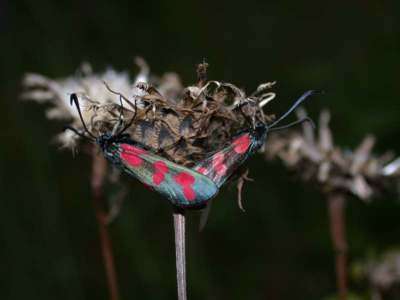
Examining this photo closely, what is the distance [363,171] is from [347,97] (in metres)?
3.83

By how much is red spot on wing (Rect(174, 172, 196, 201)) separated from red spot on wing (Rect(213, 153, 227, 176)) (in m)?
0.14

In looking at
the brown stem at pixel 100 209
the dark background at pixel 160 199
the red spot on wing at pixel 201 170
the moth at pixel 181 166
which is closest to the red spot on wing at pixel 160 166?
the moth at pixel 181 166

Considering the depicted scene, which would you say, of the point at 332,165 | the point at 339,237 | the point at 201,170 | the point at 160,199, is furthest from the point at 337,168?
the point at 160,199

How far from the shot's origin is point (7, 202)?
271 inches

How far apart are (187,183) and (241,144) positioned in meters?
0.27

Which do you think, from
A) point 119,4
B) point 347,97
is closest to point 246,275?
point 347,97

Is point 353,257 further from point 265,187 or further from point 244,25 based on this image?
point 244,25

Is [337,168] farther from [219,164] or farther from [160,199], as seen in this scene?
[160,199]

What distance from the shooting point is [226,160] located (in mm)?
2234

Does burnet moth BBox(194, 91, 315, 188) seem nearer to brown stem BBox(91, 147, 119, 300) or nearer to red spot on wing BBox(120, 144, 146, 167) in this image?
red spot on wing BBox(120, 144, 146, 167)

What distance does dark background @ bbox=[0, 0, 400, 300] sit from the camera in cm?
596

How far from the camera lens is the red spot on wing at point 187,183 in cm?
211

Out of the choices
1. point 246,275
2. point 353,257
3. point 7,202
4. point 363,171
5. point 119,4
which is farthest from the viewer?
point 119,4

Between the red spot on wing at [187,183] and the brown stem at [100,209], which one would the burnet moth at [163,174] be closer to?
the red spot on wing at [187,183]
